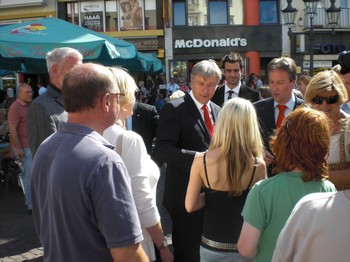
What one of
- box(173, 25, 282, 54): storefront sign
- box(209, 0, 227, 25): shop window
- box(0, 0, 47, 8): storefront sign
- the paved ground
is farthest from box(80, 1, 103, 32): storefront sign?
the paved ground

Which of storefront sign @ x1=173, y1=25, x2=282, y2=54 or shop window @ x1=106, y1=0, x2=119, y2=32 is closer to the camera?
storefront sign @ x1=173, y1=25, x2=282, y2=54

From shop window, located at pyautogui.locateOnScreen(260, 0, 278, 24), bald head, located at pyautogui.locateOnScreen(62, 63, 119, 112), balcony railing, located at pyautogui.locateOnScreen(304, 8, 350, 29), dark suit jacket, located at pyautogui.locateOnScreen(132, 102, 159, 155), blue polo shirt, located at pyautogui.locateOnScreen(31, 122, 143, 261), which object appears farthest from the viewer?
balcony railing, located at pyautogui.locateOnScreen(304, 8, 350, 29)

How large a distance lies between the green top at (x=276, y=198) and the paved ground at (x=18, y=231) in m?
3.16

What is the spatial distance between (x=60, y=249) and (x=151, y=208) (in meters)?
0.81

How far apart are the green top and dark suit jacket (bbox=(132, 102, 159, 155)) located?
314cm

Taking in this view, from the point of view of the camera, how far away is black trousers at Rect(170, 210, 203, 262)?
11.0 ft

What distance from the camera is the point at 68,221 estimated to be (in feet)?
5.55

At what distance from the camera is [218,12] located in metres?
23.4

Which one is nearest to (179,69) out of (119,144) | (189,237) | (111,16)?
(111,16)

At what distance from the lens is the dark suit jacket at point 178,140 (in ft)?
10.8

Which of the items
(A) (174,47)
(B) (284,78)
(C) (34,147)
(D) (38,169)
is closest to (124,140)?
(D) (38,169)

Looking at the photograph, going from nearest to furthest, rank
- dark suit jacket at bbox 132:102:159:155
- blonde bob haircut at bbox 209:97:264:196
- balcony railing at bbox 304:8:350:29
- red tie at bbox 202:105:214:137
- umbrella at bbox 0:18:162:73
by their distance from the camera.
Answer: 1. blonde bob haircut at bbox 209:97:264:196
2. red tie at bbox 202:105:214:137
3. dark suit jacket at bbox 132:102:159:155
4. umbrella at bbox 0:18:162:73
5. balcony railing at bbox 304:8:350:29

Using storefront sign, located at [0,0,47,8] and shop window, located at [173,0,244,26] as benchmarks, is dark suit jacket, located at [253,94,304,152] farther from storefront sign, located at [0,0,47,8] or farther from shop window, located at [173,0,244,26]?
storefront sign, located at [0,0,47,8]

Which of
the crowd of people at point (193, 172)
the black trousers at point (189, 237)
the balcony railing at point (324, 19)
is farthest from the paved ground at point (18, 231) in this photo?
the balcony railing at point (324, 19)
